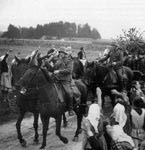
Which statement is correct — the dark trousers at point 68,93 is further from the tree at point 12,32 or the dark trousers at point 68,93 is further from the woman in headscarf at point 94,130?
the tree at point 12,32

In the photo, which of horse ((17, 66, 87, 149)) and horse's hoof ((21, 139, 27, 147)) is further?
horse's hoof ((21, 139, 27, 147))

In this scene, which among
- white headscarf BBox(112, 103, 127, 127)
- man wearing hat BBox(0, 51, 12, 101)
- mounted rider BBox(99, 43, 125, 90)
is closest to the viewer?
white headscarf BBox(112, 103, 127, 127)

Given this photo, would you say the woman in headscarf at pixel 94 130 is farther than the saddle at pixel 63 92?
No

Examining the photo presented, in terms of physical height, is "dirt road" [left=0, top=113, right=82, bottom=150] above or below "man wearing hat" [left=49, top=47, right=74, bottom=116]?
below

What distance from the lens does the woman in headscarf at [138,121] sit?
7.38 meters

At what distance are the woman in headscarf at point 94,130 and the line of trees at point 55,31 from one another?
45.8 m

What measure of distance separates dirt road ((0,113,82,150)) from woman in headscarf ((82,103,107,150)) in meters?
3.71

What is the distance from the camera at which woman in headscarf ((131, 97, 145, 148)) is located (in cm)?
738

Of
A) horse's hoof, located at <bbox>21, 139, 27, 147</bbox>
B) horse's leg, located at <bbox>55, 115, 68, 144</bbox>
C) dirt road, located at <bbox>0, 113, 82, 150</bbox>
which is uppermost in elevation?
horse's leg, located at <bbox>55, 115, 68, 144</bbox>

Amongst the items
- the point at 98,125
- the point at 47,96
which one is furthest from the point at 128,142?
the point at 47,96

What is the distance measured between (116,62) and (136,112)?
21.5 feet

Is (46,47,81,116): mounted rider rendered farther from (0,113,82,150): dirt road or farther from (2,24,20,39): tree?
(2,24,20,39): tree

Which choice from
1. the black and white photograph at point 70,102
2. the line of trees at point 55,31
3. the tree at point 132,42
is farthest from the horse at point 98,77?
the line of trees at point 55,31

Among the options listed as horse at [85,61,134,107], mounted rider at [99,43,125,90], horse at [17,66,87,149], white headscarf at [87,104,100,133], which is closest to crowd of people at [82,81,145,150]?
white headscarf at [87,104,100,133]
